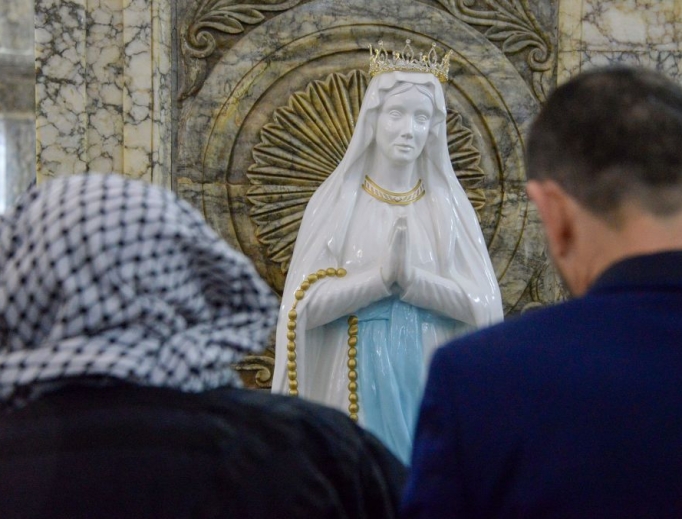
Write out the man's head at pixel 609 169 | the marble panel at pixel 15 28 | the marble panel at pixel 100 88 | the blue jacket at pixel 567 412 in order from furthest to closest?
the marble panel at pixel 15 28, the marble panel at pixel 100 88, the man's head at pixel 609 169, the blue jacket at pixel 567 412

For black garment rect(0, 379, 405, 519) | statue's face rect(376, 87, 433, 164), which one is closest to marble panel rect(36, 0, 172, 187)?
statue's face rect(376, 87, 433, 164)

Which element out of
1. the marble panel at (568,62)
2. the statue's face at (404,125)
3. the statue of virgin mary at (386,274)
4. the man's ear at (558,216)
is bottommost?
the statue of virgin mary at (386,274)

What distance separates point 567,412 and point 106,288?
2.10 feet

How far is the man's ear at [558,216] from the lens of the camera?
132cm

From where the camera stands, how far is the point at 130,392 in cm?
138

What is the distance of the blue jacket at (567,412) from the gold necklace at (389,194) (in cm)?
266

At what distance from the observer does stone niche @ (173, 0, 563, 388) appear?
500 cm

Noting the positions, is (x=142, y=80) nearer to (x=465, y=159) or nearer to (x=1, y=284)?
(x=465, y=159)

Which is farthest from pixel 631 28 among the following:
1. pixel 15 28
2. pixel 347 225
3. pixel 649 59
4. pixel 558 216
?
pixel 15 28

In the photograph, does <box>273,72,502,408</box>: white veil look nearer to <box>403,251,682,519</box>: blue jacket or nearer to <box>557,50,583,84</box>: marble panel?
<box>557,50,583,84</box>: marble panel

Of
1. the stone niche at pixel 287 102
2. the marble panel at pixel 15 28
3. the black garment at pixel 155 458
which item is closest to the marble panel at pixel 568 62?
the stone niche at pixel 287 102

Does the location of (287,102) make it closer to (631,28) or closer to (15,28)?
(631,28)

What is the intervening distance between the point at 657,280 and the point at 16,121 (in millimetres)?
7612

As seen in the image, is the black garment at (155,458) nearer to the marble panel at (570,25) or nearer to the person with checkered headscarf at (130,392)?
the person with checkered headscarf at (130,392)
